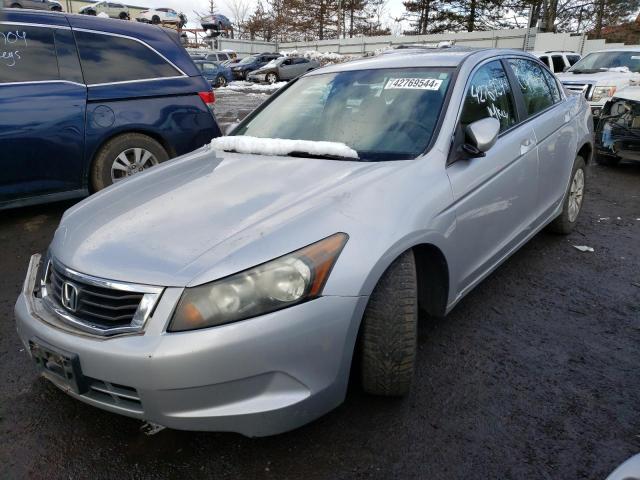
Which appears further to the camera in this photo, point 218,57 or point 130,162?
point 218,57

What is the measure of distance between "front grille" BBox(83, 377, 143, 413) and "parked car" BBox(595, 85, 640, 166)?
7040 millimetres

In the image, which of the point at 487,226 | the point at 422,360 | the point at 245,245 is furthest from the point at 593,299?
the point at 245,245

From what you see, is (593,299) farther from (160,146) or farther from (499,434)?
(160,146)

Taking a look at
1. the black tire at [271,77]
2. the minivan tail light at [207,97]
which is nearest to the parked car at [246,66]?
the black tire at [271,77]

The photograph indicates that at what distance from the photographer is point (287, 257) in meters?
1.78

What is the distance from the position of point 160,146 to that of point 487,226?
3.42 meters

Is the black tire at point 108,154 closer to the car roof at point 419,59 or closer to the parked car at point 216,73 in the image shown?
the car roof at point 419,59

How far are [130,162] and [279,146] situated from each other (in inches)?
102

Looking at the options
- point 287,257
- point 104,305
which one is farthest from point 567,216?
point 104,305

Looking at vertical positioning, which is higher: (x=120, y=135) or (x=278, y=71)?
(x=120, y=135)

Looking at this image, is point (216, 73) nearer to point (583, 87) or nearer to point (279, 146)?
point (583, 87)

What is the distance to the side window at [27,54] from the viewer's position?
167 inches

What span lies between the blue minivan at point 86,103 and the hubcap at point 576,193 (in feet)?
11.5

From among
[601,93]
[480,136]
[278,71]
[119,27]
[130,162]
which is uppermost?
[119,27]
